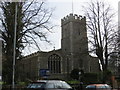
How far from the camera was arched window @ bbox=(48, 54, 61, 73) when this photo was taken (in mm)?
65812

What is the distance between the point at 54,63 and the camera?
218ft

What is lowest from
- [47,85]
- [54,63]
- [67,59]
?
[47,85]

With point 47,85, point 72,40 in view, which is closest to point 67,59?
point 72,40

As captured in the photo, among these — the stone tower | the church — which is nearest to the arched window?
the church

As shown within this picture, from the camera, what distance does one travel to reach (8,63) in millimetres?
26391

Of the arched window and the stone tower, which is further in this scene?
the stone tower

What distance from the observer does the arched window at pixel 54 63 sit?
6581 cm

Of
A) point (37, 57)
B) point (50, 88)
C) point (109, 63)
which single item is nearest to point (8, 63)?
point (50, 88)

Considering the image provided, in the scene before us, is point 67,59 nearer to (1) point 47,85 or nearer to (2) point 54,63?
(2) point 54,63

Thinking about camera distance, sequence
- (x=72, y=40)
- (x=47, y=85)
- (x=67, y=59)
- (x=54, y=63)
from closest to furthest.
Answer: (x=47, y=85) < (x=54, y=63) < (x=67, y=59) < (x=72, y=40)

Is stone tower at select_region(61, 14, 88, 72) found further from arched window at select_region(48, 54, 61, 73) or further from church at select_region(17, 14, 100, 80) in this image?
arched window at select_region(48, 54, 61, 73)

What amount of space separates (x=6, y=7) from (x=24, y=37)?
430cm

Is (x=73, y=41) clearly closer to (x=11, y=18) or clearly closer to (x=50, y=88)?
(x=11, y=18)

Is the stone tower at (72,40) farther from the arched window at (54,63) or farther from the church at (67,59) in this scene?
the arched window at (54,63)
